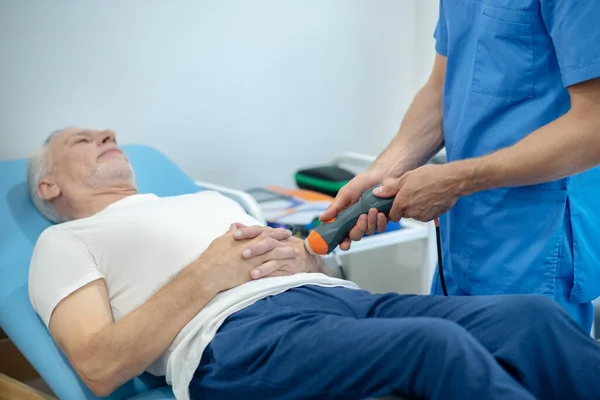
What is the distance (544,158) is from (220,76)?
1.47 m

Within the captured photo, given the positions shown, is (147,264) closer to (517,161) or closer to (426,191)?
(426,191)

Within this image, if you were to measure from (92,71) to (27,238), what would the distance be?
2.25ft

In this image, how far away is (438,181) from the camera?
1.37 m

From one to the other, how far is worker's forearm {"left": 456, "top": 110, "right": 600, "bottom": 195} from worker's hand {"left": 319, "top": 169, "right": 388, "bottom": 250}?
0.66 feet

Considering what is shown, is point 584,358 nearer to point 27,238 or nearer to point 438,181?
point 438,181

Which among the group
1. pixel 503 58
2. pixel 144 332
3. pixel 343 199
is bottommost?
pixel 144 332

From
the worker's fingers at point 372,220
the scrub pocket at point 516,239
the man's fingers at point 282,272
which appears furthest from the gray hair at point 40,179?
the scrub pocket at point 516,239

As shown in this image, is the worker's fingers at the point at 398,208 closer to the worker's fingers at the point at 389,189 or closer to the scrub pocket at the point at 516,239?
the worker's fingers at the point at 389,189

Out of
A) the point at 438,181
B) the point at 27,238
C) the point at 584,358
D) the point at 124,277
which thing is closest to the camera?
the point at 584,358

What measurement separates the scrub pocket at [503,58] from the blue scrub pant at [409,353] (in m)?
0.43

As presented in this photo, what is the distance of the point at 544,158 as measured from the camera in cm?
128

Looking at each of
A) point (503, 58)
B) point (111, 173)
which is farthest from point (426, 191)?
point (111, 173)

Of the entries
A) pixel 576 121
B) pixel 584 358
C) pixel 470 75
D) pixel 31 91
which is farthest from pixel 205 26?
pixel 584 358

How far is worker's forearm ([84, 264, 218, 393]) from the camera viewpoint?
1385 millimetres
